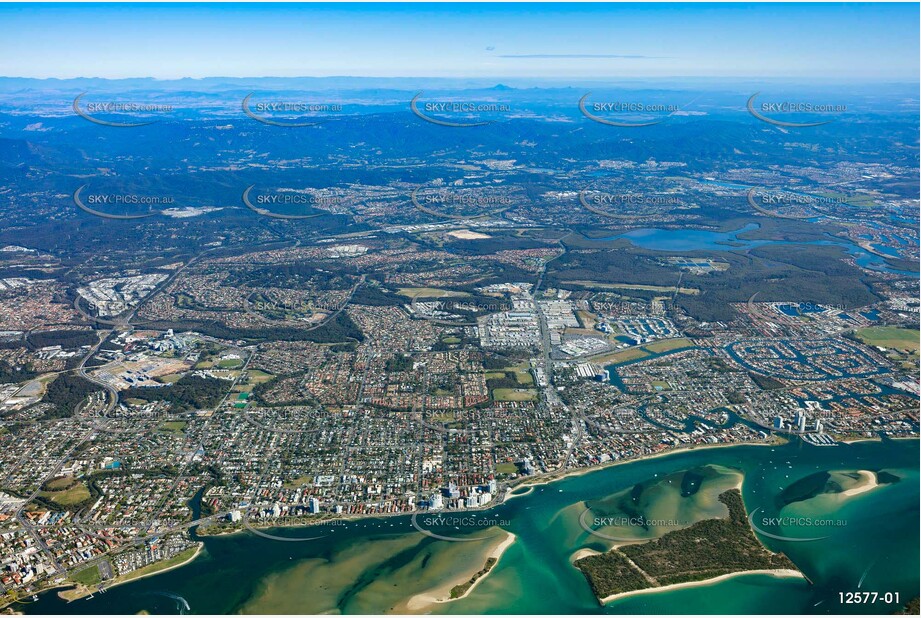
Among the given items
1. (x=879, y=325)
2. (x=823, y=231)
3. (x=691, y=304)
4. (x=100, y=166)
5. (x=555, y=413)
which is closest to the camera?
(x=555, y=413)

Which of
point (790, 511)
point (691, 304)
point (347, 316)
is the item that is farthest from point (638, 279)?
point (790, 511)

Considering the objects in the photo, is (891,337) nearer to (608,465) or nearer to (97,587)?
(608,465)

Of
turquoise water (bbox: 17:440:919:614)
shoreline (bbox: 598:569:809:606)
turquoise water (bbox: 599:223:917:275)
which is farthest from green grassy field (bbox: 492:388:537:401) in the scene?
turquoise water (bbox: 599:223:917:275)

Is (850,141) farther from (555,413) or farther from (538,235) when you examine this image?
(555,413)

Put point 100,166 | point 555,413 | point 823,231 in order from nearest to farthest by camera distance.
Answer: point 555,413 < point 823,231 < point 100,166

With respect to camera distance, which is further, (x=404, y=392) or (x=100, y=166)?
(x=100, y=166)

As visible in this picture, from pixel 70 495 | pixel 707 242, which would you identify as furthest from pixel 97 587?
pixel 707 242

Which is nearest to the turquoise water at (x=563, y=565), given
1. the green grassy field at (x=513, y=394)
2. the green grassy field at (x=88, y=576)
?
the green grassy field at (x=88, y=576)
